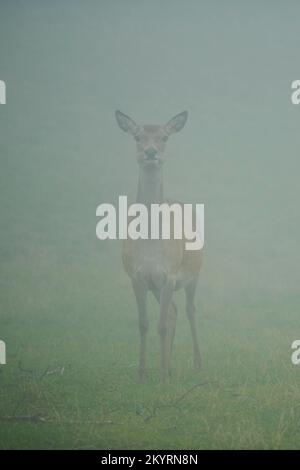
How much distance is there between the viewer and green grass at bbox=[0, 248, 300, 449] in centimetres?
674

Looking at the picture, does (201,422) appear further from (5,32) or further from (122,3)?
(122,3)

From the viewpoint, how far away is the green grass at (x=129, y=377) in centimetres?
674

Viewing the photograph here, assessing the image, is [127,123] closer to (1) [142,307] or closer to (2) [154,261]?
(2) [154,261]

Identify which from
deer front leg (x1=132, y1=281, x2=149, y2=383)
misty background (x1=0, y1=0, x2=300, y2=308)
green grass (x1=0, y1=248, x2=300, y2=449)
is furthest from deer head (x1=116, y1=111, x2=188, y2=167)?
misty background (x1=0, y1=0, x2=300, y2=308)

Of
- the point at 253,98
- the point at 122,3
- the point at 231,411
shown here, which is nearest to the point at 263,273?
the point at 231,411

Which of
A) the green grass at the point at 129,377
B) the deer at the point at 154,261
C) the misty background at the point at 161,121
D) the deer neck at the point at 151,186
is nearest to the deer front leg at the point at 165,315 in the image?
the deer at the point at 154,261

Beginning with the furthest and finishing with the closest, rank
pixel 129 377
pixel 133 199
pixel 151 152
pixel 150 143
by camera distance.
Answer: pixel 133 199
pixel 150 143
pixel 151 152
pixel 129 377

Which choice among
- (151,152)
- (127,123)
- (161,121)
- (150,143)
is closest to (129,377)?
(151,152)

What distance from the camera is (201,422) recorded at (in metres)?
7.06

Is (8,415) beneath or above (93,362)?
beneath

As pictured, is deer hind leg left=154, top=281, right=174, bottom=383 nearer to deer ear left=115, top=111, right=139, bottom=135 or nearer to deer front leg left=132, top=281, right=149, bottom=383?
deer front leg left=132, top=281, right=149, bottom=383

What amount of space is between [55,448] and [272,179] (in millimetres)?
22412

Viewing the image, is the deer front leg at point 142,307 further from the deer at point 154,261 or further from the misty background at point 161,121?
the misty background at point 161,121

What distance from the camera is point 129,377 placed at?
8.94 meters
